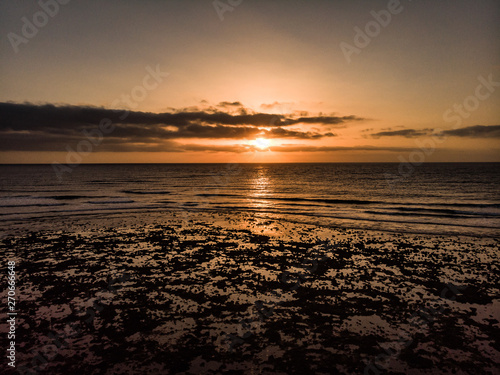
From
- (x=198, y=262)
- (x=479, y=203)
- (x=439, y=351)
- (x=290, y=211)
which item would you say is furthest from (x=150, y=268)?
(x=479, y=203)

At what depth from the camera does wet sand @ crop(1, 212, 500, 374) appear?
7.68m

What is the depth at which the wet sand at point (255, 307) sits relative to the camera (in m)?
7.68

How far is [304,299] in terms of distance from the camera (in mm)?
11234

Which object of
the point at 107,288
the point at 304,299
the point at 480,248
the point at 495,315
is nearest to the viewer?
the point at 495,315

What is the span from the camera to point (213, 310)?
1031 centimetres

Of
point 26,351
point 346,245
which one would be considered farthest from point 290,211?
point 26,351

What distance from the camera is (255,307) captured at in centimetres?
1057

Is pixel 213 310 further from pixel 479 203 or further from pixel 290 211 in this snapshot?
pixel 479 203

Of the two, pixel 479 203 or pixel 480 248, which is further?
pixel 479 203

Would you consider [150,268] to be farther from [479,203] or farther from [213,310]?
[479,203]

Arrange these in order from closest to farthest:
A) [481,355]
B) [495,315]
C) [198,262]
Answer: [481,355]
[495,315]
[198,262]

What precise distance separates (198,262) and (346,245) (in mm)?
10079

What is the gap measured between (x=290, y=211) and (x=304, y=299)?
25.2m

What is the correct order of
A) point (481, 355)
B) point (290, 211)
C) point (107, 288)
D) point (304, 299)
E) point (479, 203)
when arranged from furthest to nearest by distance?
point (479, 203), point (290, 211), point (107, 288), point (304, 299), point (481, 355)
